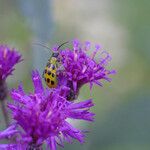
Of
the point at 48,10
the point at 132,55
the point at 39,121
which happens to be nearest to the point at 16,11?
the point at 132,55

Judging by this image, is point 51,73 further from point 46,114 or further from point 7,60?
point 7,60

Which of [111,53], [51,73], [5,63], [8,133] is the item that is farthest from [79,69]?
[111,53]

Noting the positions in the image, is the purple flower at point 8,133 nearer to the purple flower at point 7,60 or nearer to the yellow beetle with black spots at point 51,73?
the yellow beetle with black spots at point 51,73

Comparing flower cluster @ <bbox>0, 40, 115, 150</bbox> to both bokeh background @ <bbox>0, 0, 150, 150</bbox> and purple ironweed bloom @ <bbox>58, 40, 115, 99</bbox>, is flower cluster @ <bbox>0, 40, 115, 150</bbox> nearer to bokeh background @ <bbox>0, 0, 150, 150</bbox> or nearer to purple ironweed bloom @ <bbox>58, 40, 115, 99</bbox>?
purple ironweed bloom @ <bbox>58, 40, 115, 99</bbox>

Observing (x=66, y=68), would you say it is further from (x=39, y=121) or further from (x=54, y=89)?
(x=39, y=121)

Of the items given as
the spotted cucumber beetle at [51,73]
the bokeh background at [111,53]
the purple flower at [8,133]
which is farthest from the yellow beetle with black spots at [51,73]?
the bokeh background at [111,53]
